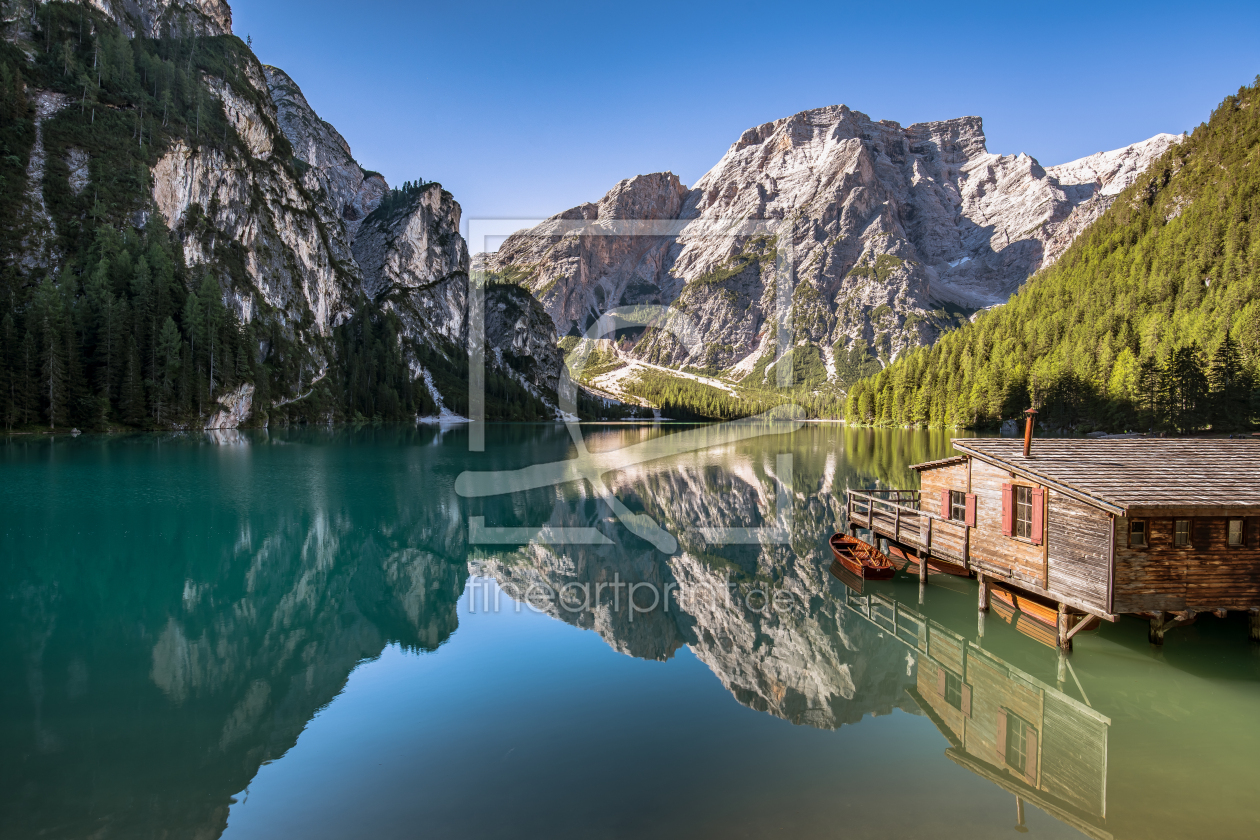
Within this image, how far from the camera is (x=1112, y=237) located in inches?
5886

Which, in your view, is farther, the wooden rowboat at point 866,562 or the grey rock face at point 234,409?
the grey rock face at point 234,409

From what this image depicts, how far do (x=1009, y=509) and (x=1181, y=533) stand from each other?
4.18m

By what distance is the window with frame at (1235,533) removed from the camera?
16.9m

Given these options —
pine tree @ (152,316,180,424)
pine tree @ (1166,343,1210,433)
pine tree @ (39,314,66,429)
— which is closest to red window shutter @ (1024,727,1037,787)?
pine tree @ (1166,343,1210,433)

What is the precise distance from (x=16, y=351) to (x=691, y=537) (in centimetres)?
10604

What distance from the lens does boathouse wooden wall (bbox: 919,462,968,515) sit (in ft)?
76.0

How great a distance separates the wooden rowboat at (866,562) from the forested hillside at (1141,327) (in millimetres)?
87247

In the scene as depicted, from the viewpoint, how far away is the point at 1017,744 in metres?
13.5

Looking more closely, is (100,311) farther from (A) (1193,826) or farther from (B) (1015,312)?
(B) (1015,312)

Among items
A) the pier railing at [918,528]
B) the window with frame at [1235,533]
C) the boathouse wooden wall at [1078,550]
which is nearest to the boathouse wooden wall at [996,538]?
the boathouse wooden wall at [1078,550]

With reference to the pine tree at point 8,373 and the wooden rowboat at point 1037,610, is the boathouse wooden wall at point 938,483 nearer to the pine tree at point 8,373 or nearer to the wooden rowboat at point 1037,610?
the wooden rowboat at point 1037,610

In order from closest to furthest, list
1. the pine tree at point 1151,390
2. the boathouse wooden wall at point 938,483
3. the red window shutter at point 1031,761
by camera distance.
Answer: the red window shutter at point 1031,761, the boathouse wooden wall at point 938,483, the pine tree at point 1151,390

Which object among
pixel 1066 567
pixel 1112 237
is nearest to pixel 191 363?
pixel 1066 567

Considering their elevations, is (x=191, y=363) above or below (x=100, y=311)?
below
